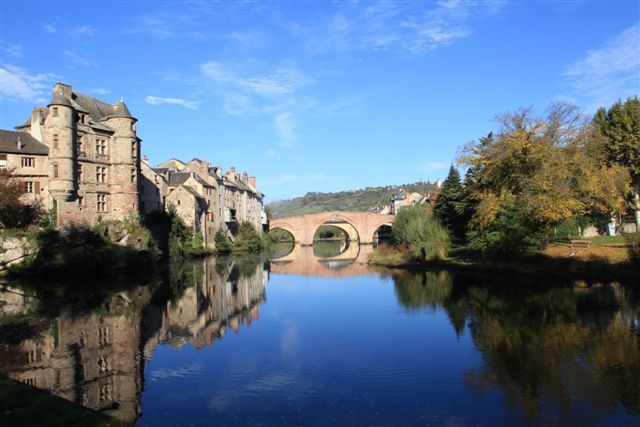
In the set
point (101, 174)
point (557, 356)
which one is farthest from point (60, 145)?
point (557, 356)

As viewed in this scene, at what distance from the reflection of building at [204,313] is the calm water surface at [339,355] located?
0.39 feet

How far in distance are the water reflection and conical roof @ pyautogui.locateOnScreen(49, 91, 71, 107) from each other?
13.8 meters

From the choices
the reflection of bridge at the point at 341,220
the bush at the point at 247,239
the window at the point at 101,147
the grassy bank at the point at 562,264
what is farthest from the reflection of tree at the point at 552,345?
the reflection of bridge at the point at 341,220

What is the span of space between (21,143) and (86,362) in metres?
28.9

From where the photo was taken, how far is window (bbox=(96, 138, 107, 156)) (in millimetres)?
40144

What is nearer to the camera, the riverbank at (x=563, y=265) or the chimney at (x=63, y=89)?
the riverbank at (x=563, y=265)

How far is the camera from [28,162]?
37.2 meters

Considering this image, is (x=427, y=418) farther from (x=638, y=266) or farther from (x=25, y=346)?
(x=638, y=266)

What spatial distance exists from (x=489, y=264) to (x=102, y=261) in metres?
27.0

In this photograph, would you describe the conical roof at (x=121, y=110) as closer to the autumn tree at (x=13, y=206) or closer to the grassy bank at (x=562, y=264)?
the autumn tree at (x=13, y=206)

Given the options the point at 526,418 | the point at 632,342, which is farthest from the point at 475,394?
the point at 632,342

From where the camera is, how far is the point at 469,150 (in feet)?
130

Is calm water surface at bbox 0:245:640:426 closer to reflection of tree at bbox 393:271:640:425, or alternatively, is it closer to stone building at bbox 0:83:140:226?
reflection of tree at bbox 393:271:640:425

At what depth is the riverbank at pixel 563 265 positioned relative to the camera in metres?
28.0
